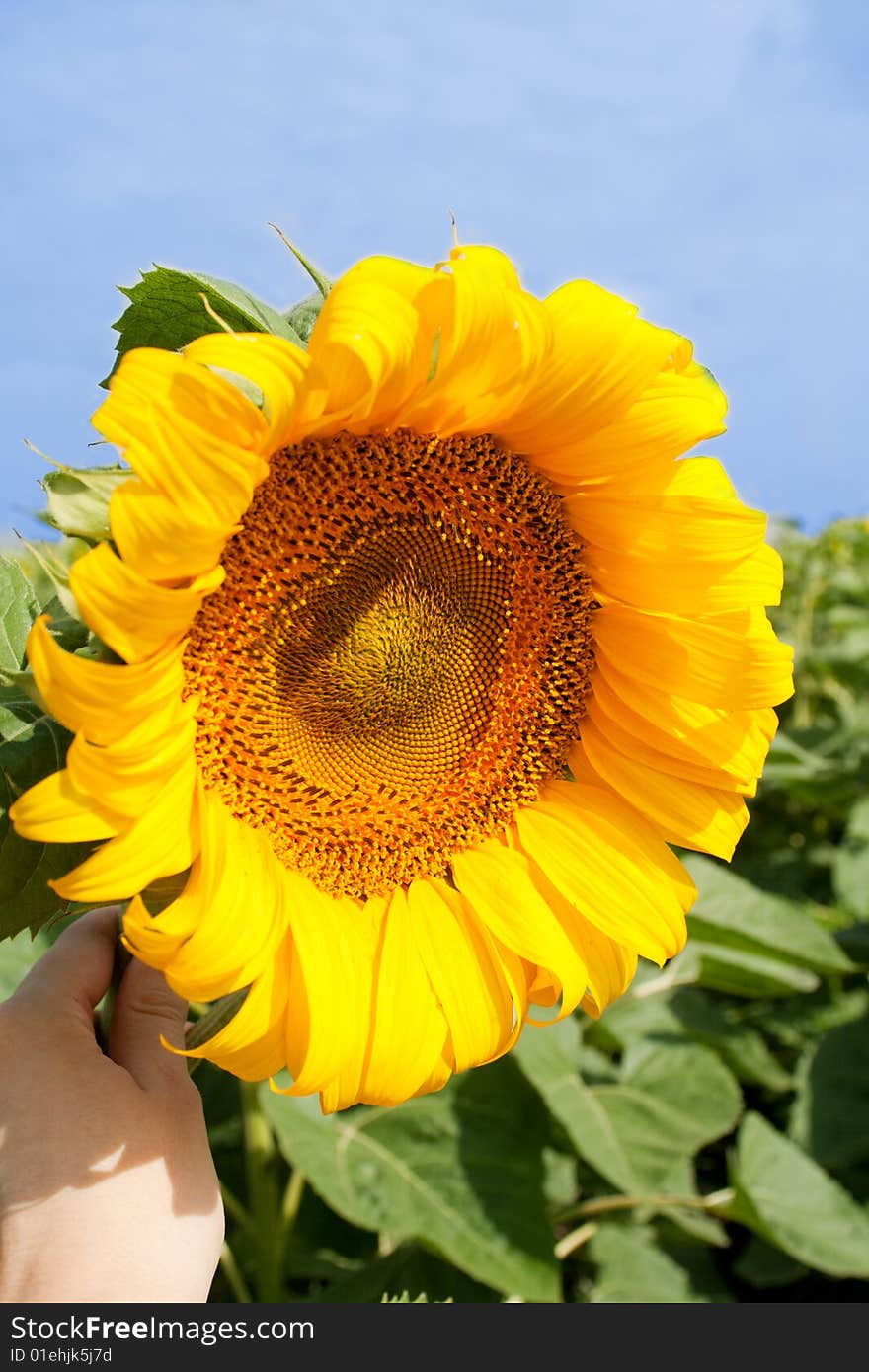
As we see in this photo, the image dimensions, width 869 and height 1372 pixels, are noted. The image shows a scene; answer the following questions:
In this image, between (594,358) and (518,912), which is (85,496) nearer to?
(594,358)

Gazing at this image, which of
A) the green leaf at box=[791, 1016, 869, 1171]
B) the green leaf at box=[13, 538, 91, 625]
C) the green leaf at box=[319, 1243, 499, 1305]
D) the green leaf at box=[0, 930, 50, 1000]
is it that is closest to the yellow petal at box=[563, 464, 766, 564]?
the green leaf at box=[13, 538, 91, 625]

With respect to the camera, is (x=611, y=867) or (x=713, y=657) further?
(x=611, y=867)

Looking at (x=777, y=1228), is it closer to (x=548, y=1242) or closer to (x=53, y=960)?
(x=548, y=1242)

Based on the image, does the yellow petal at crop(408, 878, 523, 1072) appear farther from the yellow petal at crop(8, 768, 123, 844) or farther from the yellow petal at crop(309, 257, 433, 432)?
the yellow petal at crop(309, 257, 433, 432)

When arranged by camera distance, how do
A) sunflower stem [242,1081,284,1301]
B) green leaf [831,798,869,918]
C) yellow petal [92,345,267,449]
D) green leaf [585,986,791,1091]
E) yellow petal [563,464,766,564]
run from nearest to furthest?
yellow petal [92,345,267,449]
yellow petal [563,464,766,564]
sunflower stem [242,1081,284,1301]
green leaf [585,986,791,1091]
green leaf [831,798,869,918]

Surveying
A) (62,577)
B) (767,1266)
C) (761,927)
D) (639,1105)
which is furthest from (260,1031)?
(767,1266)
